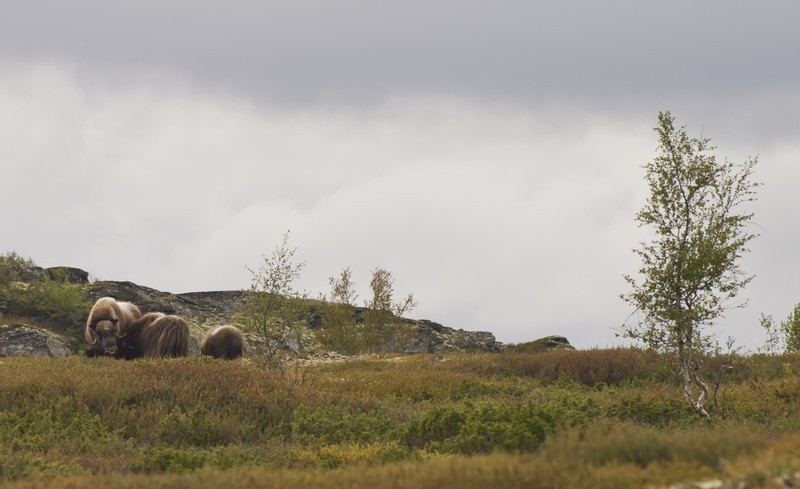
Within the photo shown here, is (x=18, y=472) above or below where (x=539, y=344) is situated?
below

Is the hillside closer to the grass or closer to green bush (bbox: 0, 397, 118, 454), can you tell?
the grass

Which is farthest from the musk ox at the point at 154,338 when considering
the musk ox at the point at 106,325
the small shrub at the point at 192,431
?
the small shrub at the point at 192,431

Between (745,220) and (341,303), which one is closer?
(745,220)

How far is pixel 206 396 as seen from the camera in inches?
621

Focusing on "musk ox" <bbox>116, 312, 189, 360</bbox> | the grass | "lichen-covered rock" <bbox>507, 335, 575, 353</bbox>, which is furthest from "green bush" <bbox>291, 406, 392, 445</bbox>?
"lichen-covered rock" <bbox>507, 335, 575, 353</bbox>

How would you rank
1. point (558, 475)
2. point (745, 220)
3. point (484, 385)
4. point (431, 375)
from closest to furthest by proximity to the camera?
point (558, 475)
point (745, 220)
point (484, 385)
point (431, 375)

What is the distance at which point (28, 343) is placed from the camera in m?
34.5

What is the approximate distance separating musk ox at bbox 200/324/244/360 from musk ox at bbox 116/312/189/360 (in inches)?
105

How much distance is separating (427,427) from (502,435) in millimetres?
1874

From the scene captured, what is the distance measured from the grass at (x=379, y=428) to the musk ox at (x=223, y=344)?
5.26 metres

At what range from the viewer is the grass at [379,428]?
732 cm

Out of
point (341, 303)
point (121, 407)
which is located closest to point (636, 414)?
point (121, 407)

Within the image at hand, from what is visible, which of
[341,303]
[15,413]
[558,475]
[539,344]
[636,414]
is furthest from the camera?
[341,303]

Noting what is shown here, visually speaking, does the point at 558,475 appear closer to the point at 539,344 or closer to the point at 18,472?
the point at 18,472
